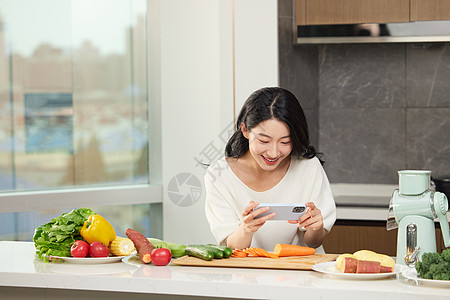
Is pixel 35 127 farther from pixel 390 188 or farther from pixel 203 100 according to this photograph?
pixel 390 188

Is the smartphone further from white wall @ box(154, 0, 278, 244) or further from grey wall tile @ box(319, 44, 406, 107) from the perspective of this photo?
grey wall tile @ box(319, 44, 406, 107)

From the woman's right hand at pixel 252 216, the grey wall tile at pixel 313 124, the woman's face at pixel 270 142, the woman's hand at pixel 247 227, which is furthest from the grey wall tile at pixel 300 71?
the woman's right hand at pixel 252 216

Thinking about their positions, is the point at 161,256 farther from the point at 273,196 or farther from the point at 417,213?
the point at 417,213

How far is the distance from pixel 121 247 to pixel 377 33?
88.4 inches

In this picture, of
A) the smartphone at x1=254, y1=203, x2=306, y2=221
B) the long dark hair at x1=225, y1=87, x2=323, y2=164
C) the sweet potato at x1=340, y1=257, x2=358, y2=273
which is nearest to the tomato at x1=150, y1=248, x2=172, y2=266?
the smartphone at x1=254, y1=203, x2=306, y2=221

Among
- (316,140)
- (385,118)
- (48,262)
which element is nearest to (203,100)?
(316,140)

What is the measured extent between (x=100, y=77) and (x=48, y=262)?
196cm

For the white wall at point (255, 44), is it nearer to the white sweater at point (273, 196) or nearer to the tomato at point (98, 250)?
the white sweater at point (273, 196)

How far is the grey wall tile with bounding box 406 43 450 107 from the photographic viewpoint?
13.5 ft

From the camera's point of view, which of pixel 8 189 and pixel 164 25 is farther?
pixel 164 25

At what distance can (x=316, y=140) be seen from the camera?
4.30 meters

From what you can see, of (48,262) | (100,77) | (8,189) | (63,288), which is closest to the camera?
(63,288)

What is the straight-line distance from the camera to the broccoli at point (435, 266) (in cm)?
177

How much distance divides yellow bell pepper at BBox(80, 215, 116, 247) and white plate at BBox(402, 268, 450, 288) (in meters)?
1.02
